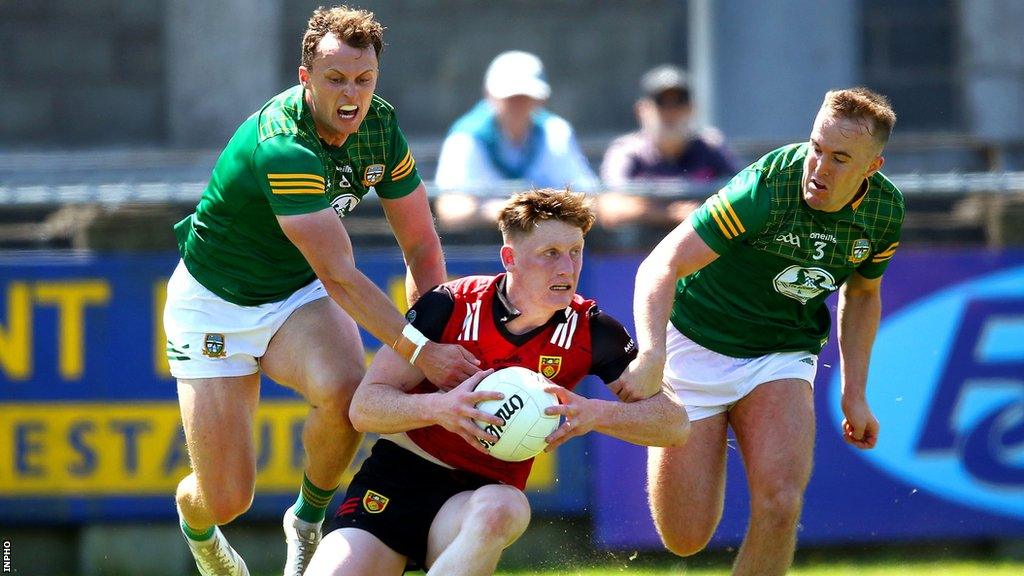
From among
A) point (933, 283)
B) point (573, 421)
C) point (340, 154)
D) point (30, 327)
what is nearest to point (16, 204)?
point (30, 327)

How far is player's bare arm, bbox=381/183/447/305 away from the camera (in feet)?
19.0

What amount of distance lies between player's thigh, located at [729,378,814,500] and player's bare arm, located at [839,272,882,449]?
0.56ft

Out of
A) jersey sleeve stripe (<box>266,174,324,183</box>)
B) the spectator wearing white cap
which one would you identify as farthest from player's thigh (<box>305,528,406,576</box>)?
the spectator wearing white cap

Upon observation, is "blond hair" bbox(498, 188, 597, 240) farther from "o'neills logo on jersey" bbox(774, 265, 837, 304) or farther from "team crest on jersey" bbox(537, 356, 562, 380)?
"o'neills logo on jersey" bbox(774, 265, 837, 304)

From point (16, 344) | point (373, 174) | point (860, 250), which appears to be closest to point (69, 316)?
point (16, 344)

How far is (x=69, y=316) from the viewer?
26.3ft

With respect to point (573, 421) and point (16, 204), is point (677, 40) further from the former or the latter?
point (573, 421)

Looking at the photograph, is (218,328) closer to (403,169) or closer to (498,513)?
(403,169)

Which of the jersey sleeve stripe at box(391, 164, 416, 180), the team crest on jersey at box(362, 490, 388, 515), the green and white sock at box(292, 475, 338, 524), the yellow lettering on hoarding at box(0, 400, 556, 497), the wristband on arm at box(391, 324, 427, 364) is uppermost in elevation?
the jersey sleeve stripe at box(391, 164, 416, 180)

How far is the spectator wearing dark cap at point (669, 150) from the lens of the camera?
884 centimetres

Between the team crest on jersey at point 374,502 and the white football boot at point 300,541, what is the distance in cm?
80

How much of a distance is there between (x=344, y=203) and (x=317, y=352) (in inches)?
23.1

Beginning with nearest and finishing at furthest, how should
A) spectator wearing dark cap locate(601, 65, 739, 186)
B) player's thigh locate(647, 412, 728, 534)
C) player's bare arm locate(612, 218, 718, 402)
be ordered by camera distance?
player's bare arm locate(612, 218, 718, 402) < player's thigh locate(647, 412, 728, 534) < spectator wearing dark cap locate(601, 65, 739, 186)

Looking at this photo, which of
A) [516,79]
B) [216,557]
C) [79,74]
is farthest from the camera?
[79,74]
